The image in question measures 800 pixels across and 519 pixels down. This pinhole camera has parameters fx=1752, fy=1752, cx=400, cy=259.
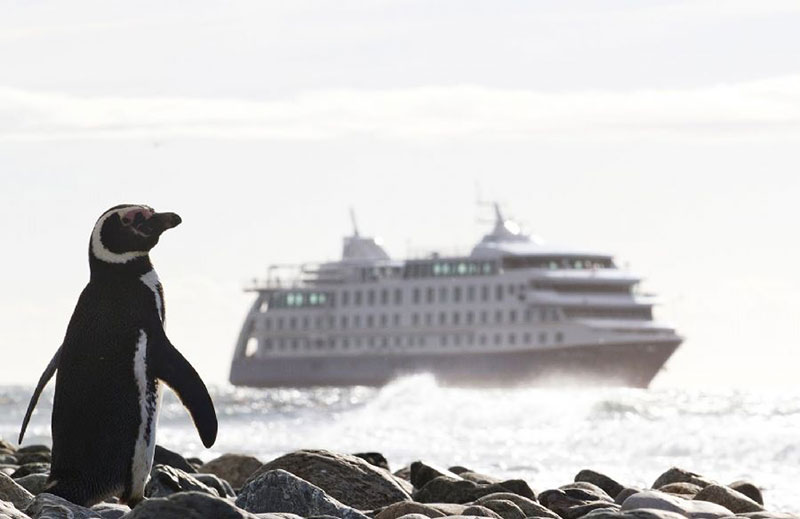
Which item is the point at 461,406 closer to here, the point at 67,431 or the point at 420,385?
the point at 420,385

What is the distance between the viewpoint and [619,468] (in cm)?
1945

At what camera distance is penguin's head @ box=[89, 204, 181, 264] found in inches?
271

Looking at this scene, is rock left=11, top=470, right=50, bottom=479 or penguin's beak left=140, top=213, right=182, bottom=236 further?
rock left=11, top=470, right=50, bottom=479

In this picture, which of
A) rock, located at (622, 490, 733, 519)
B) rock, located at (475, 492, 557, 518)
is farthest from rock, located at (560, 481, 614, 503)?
rock, located at (622, 490, 733, 519)

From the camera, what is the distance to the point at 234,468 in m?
11.2

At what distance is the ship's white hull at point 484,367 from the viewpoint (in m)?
65.6

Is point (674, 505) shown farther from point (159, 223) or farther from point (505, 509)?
point (159, 223)

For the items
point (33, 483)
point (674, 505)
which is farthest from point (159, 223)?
point (674, 505)

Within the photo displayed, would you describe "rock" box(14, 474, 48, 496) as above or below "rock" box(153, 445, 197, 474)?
below

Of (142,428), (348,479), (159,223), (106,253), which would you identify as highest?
(159,223)

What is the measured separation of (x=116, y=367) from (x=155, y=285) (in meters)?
0.36

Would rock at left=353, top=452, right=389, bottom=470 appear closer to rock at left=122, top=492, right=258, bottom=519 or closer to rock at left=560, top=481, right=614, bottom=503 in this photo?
rock at left=560, top=481, right=614, bottom=503

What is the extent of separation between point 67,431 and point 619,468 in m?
13.0

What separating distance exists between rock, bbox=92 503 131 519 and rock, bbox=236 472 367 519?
45 cm
